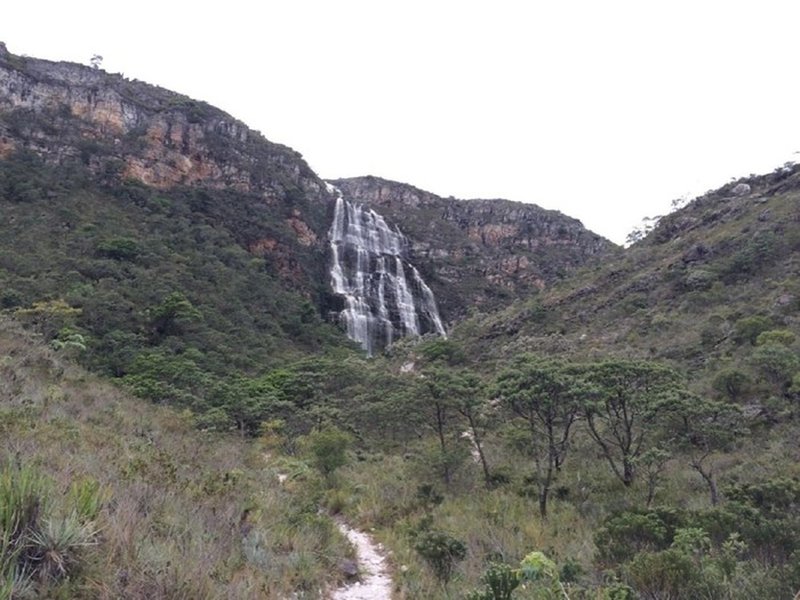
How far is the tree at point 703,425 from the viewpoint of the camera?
928cm

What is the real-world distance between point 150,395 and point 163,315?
1148 centimetres

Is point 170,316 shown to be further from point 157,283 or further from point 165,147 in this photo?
point 165,147

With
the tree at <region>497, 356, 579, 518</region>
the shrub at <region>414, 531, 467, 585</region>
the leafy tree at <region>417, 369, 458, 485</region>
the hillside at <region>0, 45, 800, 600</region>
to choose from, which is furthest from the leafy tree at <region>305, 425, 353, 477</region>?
the shrub at <region>414, 531, 467, 585</region>

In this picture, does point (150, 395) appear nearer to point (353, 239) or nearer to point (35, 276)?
point (35, 276)

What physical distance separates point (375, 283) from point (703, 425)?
145 feet

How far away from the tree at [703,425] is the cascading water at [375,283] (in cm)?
3671

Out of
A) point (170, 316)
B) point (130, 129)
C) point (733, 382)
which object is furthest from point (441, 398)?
point (130, 129)

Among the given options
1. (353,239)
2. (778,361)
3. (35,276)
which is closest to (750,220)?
(778,361)

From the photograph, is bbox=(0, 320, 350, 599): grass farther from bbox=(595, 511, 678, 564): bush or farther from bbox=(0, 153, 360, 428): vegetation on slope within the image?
bbox=(0, 153, 360, 428): vegetation on slope

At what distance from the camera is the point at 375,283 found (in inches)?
2074

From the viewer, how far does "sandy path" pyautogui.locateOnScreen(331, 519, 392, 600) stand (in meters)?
5.82

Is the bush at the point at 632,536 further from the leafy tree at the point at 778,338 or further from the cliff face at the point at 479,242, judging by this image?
the cliff face at the point at 479,242

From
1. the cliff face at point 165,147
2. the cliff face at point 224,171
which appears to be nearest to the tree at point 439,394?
the cliff face at point 224,171

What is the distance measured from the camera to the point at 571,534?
780cm
